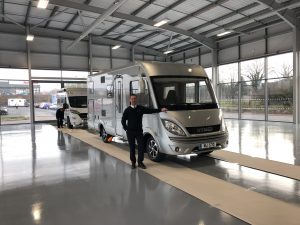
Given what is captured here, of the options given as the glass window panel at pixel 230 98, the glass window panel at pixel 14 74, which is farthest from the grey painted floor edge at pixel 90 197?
the glass window panel at pixel 230 98

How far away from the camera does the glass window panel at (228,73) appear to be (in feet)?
62.0

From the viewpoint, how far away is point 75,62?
65.9 feet

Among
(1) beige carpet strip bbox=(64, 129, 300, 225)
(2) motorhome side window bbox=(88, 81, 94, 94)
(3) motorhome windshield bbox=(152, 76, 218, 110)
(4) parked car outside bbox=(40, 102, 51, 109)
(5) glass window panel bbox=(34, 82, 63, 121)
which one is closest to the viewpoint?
(1) beige carpet strip bbox=(64, 129, 300, 225)

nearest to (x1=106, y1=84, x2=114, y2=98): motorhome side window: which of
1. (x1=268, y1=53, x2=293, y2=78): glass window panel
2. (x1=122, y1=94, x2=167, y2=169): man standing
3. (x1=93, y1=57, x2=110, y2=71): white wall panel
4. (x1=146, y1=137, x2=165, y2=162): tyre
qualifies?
(x1=146, y1=137, x2=165, y2=162): tyre

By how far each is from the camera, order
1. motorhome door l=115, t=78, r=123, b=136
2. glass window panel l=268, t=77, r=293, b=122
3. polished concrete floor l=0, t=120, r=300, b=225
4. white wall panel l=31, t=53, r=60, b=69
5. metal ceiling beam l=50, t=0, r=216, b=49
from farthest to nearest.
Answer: white wall panel l=31, t=53, r=60, b=69, glass window panel l=268, t=77, r=293, b=122, metal ceiling beam l=50, t=0, r=216, b=49, motorhome door l=115, t=78, r=123, b=136, polished concrete floor l=0, t=120, r=300, b=225

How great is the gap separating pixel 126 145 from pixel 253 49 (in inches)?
467

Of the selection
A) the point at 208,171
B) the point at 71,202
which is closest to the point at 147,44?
the point at 208,171

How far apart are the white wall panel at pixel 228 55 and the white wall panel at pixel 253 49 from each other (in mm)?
569

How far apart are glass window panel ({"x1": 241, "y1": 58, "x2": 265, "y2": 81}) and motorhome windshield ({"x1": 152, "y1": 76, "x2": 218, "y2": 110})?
11.7m

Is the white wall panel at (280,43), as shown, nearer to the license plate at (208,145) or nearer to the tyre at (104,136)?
the tyre at (104,136)

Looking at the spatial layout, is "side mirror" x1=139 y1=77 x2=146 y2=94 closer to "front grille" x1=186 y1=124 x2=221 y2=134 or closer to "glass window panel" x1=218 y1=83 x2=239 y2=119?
"front grille" x1=186 y1=124 x2=221 y2=134

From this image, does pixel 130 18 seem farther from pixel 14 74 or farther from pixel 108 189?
pixel 108 189

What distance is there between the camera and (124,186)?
15.7ft

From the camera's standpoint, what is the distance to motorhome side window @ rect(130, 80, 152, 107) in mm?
6477
